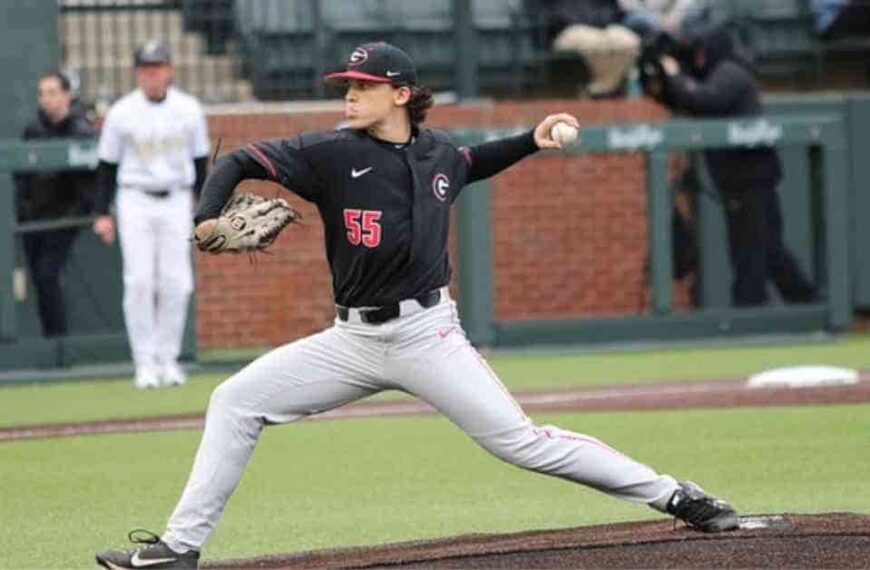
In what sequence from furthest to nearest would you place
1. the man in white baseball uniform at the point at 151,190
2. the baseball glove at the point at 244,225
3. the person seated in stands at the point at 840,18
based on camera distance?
the person seated in stands at the point at 840,18 < the man in white baseball uniform at the point at 151,190 < the baseball glove at the point at 244,225

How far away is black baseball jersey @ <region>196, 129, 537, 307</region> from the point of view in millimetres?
6645

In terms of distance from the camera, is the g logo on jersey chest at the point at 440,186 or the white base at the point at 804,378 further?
the white base at the point at 804,378

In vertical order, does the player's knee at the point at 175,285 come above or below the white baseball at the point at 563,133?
below

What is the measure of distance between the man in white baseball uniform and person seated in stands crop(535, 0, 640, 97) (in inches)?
162

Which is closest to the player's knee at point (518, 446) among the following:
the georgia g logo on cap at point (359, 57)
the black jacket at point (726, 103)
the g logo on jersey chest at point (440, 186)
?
the g logo on jersey chest at point (440, 186)

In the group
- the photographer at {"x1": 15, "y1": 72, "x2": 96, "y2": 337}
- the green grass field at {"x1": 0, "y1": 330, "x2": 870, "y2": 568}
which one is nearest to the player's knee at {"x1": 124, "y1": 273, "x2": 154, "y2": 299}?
the green grass field at {"x1": 0, "y1": 330, "x2": 870, "y2": 568}

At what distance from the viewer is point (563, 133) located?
22.3ft

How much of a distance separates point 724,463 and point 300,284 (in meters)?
6.59

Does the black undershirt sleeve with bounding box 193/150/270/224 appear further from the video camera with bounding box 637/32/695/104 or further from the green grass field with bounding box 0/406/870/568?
the video camera with bounding box 637/32/695/104

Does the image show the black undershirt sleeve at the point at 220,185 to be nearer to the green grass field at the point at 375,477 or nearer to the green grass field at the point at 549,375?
the green grass field at the point at 375,477

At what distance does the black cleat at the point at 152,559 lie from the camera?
21.2 feet

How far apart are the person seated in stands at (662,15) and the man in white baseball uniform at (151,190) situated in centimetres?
435

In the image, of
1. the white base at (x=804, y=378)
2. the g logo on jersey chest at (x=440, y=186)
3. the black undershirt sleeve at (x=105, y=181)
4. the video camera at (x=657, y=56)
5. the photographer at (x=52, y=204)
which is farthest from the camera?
the video camera at (x=657, y=56)

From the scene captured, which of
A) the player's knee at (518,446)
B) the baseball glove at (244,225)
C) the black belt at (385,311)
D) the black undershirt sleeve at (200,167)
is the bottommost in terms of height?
the player's knee at (518,446)
